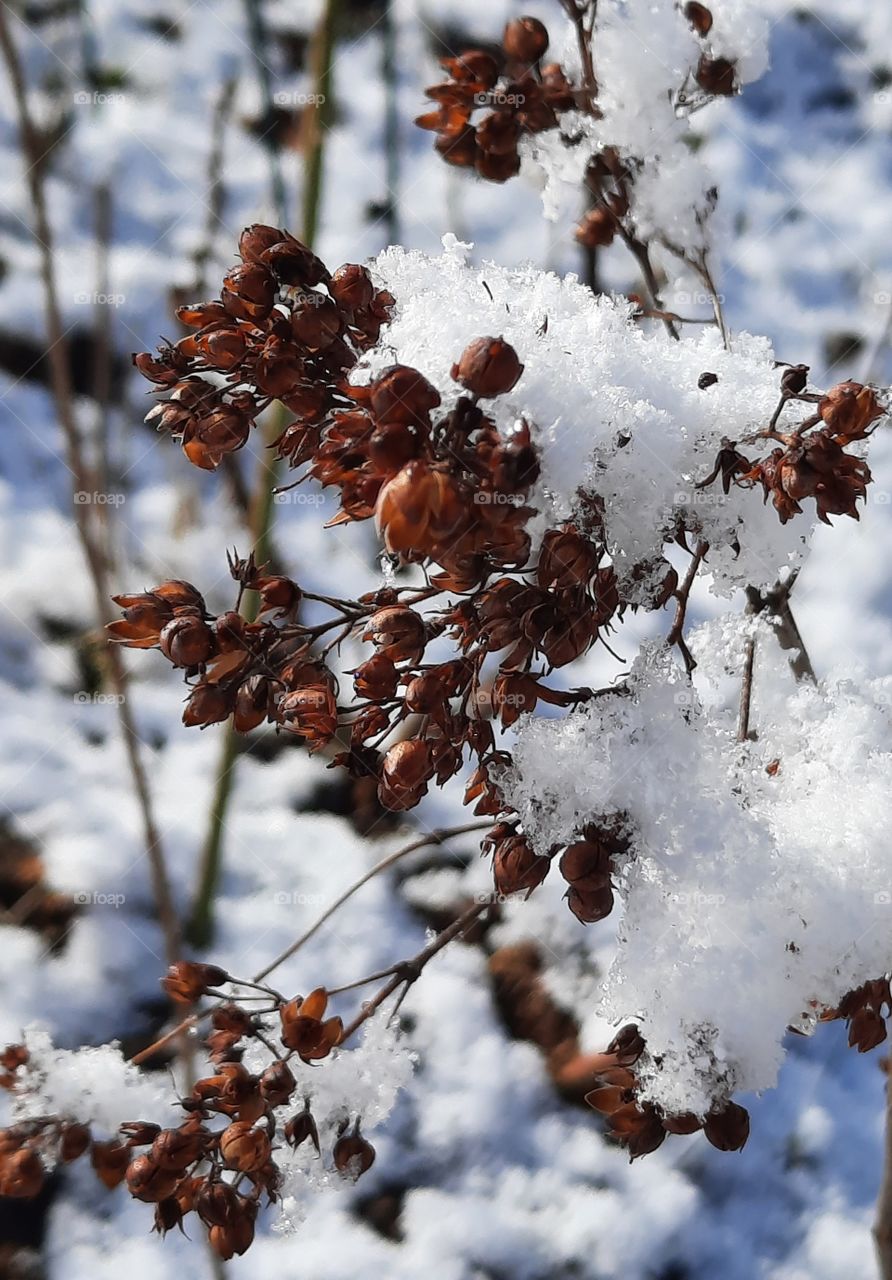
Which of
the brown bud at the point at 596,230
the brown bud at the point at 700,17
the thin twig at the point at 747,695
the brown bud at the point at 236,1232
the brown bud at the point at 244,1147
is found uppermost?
the brown bud at the point at 700,17

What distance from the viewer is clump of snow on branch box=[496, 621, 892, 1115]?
84 cm

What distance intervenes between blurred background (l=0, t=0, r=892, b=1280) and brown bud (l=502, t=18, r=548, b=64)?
312 millimetres

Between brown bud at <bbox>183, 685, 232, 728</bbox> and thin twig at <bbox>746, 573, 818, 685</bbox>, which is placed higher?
thin twig at <bbox>746, 573, 818, 685</bbox>

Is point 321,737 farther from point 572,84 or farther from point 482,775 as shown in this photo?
point 572,84

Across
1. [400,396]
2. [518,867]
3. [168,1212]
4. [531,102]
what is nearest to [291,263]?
[400,396]

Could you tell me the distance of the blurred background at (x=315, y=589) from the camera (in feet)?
5.87

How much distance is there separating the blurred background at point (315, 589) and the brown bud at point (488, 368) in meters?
0.67

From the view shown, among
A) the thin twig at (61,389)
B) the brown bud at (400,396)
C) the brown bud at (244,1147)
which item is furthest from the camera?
the thin twig at (61,389)

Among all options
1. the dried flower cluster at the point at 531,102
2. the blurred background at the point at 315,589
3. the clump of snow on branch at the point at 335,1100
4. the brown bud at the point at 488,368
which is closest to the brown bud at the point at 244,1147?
the clump of snow on branch at the point at 335,1100

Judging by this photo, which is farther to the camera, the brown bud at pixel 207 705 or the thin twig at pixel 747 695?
the thin twig at pixel 747 695

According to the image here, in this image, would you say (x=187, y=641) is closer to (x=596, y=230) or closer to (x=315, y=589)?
(x=596, y=230)

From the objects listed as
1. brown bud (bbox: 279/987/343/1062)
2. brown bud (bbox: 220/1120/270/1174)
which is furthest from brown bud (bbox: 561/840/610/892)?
brown bud (bbox: 220/1120/270/1174)

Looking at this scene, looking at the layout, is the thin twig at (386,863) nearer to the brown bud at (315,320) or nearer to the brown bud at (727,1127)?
the brown bud at (727,1127)

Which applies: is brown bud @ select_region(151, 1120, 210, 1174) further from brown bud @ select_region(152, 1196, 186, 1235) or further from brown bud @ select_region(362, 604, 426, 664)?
brown bud @ select_region(362, 604, 426, 664)
